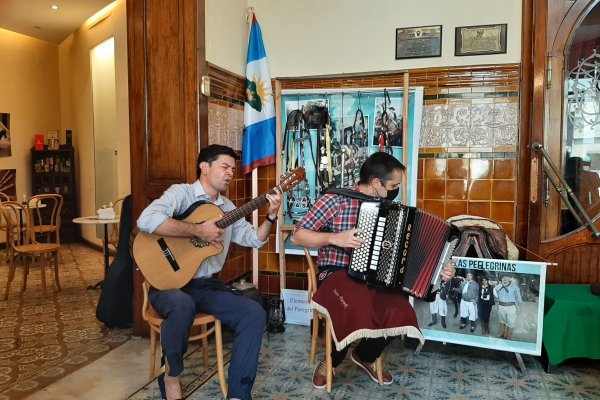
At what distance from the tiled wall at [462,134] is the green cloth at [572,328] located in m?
0.70

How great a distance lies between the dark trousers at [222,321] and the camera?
85.7 inches

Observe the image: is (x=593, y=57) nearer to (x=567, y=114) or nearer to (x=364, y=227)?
(x=567, y=114)

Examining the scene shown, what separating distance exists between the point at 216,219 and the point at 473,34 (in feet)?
7.08

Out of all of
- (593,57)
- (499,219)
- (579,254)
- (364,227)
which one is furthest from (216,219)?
(593,57)

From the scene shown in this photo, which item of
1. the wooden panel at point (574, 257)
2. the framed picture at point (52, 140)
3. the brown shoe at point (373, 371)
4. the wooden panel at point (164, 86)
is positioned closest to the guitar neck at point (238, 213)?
the wooden panel at point (164, 86)

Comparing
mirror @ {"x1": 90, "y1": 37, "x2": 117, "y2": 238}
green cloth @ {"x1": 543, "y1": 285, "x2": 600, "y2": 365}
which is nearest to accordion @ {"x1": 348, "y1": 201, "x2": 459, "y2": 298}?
green cloth @ {"x1": 543, "y1": 285, "x2": 600, "y2": 365}

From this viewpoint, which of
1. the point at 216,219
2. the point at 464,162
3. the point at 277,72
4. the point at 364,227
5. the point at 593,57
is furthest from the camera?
the point at 277,72

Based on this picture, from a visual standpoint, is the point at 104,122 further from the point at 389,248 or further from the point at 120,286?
the point at 389,248

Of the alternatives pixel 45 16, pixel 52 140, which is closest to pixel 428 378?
pixel 45 16

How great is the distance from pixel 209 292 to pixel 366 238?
0.86 m

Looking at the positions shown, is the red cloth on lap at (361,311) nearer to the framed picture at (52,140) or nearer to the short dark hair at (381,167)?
the short dark hair at (381,167)

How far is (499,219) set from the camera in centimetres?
325

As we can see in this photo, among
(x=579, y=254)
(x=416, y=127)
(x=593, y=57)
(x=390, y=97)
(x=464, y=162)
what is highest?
(x=593, y=57)

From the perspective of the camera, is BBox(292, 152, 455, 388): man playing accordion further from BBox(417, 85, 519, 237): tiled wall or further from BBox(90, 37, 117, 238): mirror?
BBox(90, 37, 117, 238): mirror
